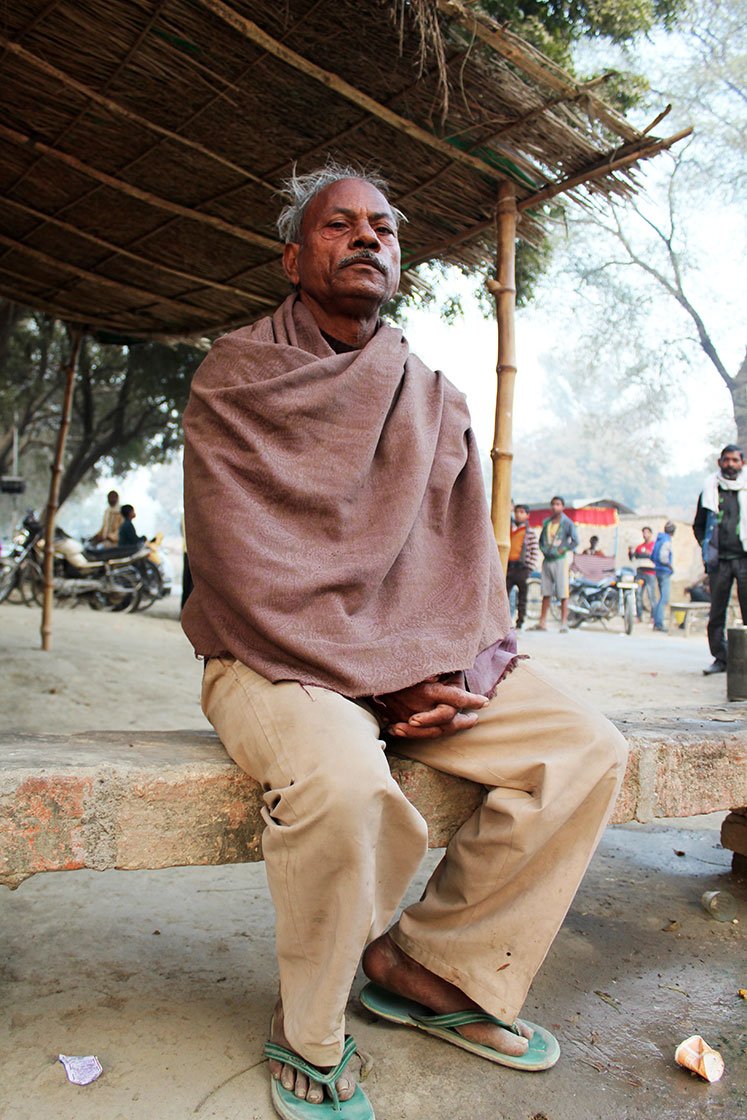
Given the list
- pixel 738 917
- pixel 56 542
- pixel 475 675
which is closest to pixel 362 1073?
pixel 475 675

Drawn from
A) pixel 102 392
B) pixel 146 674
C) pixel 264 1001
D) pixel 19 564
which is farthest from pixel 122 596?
pixel 264 1001

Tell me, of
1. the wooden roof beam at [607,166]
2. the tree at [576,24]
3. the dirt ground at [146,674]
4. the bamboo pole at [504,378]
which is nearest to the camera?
the wooden roof beam at [607,166]

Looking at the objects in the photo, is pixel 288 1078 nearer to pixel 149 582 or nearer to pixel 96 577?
pixel 96 577

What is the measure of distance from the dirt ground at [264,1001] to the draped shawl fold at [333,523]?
821 mm

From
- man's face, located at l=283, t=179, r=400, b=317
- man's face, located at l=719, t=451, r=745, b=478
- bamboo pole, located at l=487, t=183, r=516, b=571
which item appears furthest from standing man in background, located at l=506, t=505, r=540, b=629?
man's face, located at l=283, t=179, r=400, b=317

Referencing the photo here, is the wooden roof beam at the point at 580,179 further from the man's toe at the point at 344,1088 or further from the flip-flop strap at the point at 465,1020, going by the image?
the man's toe at the point at 344,1088

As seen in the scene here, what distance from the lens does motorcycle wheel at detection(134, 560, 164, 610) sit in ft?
43.2

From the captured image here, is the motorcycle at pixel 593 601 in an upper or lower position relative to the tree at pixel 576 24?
lower

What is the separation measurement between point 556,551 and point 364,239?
33.8ft

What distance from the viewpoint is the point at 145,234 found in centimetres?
462

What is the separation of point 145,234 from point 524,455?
265 feet

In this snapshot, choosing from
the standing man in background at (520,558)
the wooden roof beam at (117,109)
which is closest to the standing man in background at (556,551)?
the standing man in background at (520,558)

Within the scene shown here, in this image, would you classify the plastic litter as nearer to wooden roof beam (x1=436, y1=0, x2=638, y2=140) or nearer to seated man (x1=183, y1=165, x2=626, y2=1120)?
seated man (x1=183, y1=165, x2=626, y2=1120)

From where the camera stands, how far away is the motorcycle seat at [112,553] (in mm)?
12789
